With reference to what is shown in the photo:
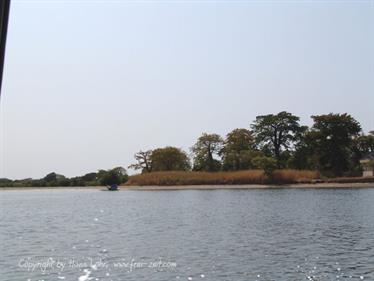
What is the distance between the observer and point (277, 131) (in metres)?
78.6

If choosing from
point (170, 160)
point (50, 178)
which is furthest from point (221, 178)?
point (50, 178)

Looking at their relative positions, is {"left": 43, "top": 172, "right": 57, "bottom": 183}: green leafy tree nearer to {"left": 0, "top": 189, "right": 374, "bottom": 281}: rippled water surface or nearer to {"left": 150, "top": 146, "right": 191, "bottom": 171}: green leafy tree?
{"left": 150, "top": 146, "right": 191, "bottom": 171}: green leafy tree

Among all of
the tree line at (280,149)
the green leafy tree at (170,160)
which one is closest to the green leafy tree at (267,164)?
the tree line at (280,149)

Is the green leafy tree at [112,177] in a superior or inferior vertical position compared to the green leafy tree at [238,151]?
inferior

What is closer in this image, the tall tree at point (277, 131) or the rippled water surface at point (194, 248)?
the rippled water surface at point (194, 248)

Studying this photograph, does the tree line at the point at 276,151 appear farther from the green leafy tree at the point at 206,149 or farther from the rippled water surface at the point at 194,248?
the rippled water surface at the point at 194,248

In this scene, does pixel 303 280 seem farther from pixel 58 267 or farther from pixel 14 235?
pixel 14 235

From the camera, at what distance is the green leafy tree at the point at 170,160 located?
8488 cm

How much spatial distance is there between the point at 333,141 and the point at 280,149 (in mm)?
10619

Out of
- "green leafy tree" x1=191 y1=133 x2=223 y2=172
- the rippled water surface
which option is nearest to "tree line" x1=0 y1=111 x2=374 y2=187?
"green leafy tree" x1=191 y1=133 x2=223 y2=172

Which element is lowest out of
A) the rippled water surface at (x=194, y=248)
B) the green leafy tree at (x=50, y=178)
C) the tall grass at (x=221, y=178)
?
the rippled water surface at (x=194, y=248)

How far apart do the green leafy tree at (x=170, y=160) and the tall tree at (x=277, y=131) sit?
1384 centimetres

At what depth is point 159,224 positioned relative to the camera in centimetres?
2384

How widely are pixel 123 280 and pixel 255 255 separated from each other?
4502mm
